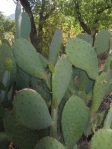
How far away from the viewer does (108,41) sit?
1.62 metres

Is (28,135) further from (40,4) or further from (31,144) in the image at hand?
(40,4)

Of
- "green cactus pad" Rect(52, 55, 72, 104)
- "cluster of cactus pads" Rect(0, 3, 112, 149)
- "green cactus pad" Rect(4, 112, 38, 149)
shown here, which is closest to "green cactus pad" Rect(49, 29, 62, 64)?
"cluster of cactus pads" Rect(0, 3, 112, 149)

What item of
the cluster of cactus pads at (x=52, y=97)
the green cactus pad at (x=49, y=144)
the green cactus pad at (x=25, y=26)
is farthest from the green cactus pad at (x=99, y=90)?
the green cactus pad at (x=25, y=26)

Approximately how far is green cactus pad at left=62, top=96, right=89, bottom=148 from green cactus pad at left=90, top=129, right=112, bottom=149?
0.11 m

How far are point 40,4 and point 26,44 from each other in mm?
19250

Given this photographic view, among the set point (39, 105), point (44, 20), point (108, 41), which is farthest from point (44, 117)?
point (44, 20)

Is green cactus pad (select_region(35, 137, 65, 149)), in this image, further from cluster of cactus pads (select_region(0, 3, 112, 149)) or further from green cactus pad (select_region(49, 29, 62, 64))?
green cactus pad (select_region(49, 29, 62, 64))

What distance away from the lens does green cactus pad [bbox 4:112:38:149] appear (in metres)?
1.26

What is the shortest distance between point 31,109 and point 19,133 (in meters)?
0.16

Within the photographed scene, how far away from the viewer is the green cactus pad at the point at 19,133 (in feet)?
4.13


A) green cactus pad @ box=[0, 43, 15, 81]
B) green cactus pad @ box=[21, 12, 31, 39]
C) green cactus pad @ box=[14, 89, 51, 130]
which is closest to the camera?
green cactus pad @ box=[14, 89, 51, 130]

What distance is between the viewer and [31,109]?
114cm

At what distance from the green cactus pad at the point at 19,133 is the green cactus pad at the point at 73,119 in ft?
0.37

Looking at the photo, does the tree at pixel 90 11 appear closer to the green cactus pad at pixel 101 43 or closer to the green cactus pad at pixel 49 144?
the green cactus pad at pixel 101 43
